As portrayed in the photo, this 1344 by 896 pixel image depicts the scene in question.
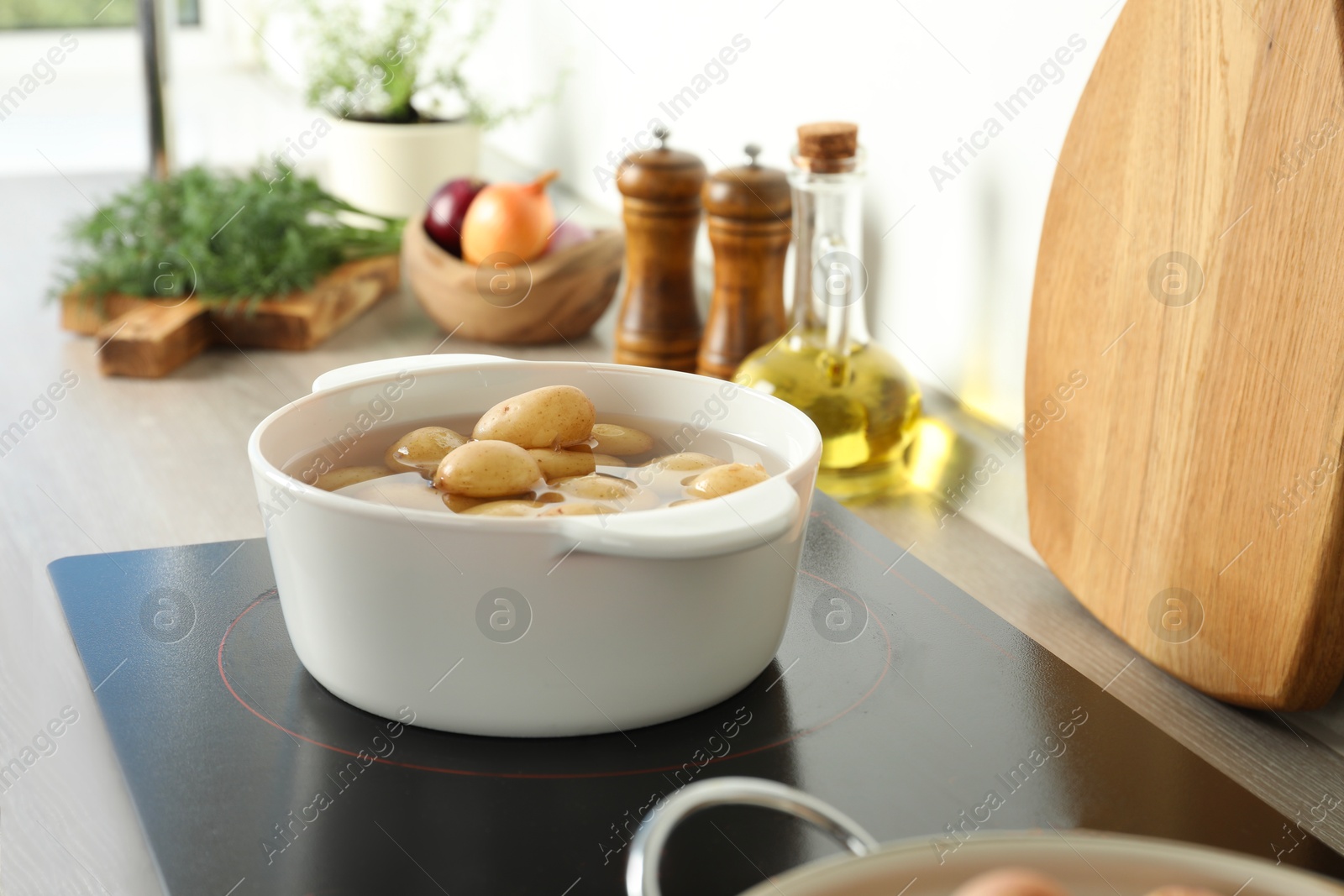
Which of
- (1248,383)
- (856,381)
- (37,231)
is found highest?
(1248,383)

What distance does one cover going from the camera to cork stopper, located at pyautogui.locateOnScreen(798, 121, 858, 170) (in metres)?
0.84

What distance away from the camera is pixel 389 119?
1.49 m

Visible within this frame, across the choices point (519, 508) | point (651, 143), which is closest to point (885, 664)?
point (519, 508)

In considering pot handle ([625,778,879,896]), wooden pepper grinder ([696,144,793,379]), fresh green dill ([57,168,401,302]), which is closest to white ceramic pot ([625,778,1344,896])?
pot handle ([625,778,879,896])

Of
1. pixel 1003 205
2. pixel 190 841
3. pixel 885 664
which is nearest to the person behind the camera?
pixel 190 841

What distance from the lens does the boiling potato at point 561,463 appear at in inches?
20.5

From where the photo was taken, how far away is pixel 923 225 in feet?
3.04

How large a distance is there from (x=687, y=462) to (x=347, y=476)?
0.46 feet

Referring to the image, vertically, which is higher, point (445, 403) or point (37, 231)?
point (445, 403)

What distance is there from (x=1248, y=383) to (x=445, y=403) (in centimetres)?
37

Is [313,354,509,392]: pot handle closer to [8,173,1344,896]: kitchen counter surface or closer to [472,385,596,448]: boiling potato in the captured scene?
[472,385,596,448]: boiling potato

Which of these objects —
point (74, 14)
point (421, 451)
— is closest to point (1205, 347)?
point (421, 451)

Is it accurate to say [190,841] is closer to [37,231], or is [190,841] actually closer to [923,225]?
[923,225]

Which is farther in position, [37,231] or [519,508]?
[37,231]
